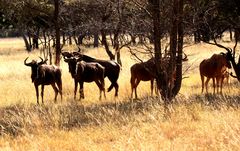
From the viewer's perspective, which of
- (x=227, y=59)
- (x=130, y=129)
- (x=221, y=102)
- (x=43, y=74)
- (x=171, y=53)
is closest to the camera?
(x=130, y=129)

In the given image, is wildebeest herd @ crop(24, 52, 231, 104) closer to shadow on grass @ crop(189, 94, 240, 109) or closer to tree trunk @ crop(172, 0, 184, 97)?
tree trunk @ crop(172, 0, 184, 97)

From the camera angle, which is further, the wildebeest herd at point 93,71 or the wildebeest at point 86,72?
the wildebeest at point 86,72

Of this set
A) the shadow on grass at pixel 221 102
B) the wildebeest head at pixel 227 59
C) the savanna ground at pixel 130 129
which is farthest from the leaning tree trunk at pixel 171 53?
the wildebeest head at pixel 227 59

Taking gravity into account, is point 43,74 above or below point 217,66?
below

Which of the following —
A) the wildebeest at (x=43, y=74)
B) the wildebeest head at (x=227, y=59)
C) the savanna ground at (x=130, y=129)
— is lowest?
the savanna ground at (x=130, y=129)

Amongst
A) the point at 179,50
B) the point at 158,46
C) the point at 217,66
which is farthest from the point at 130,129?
the point at 217,66

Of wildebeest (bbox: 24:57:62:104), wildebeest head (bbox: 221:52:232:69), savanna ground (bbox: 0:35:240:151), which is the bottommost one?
savanna ground (bbox: 0:35:240:151)

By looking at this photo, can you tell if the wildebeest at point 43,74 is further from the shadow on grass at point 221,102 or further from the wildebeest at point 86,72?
the shadow on grass at point 221,102

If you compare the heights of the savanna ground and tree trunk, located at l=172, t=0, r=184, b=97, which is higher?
tree trunk, located at l=172, t=0, r=184, b=97

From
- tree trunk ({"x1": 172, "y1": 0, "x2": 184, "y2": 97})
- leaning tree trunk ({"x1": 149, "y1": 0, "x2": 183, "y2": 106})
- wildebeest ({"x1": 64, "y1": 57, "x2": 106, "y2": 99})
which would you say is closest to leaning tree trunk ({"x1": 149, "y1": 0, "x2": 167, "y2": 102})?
leaning tree trunk ({"x1": 149, "y1": 0, "x2": 183, "y2": 106})

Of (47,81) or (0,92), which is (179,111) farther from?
(0,92)

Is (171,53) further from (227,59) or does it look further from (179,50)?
(227,59)

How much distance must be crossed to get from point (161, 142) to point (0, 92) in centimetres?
1221

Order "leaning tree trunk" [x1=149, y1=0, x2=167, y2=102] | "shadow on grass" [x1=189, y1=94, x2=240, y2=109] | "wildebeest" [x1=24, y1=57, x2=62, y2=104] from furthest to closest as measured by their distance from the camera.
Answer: "wildebeest" [x1=24, y1=57, x2=62, y2=104], "leaning tree trunk" [x1=149, y1=0, x2=167, y2=102], "shadow on grass" [x1=189, y1=94, x2=240, y2=109]
